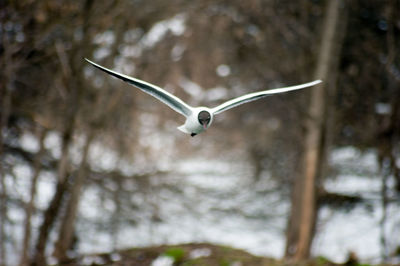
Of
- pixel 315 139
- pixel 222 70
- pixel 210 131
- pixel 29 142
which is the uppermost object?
pixel 222 70

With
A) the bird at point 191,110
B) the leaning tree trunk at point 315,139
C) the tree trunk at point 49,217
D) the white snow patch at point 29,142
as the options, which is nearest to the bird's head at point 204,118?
the bird at point 191,110

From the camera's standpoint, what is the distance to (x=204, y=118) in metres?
2.09

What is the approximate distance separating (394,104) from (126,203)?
21.8 ft

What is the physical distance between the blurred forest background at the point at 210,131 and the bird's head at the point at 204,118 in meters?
4.28

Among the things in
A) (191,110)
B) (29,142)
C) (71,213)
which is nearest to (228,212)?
(29,142)

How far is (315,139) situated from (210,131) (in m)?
8.11

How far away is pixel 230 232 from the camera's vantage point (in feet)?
43.4

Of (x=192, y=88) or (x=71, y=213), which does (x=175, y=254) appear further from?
(x=192, y=88)

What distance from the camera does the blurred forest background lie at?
22.1 feet

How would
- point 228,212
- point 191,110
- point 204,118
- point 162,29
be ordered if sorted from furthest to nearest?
point 228,212 < point 162,29 < point 191,110 < point 204,118

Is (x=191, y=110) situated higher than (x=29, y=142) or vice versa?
(x=29, y=142)

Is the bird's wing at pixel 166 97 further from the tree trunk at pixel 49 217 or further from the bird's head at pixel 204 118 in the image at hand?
the tree trunk at pixel 49 217

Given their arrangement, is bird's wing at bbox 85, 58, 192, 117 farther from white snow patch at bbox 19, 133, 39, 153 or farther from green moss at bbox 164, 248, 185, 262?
white snow patch at bbox 19, 133, 39, 153

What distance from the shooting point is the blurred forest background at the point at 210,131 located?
265 inches
